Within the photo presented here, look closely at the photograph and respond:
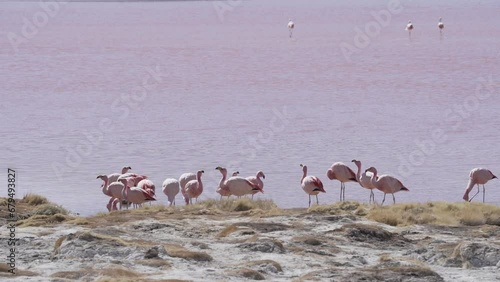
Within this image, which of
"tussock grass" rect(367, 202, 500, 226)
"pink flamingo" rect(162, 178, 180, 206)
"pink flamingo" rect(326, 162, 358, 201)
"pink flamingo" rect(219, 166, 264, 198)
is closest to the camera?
"tussock grass" rect(367, 202, 500, 226)

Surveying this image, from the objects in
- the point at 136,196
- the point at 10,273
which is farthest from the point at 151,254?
the point at 136,196

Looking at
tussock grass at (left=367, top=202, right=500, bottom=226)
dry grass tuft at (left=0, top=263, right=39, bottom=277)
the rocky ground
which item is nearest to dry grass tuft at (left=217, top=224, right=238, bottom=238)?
the rocky ground

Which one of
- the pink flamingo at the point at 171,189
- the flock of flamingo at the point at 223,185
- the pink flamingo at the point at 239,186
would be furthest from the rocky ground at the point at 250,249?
the pink flamingo at the point at 171,189

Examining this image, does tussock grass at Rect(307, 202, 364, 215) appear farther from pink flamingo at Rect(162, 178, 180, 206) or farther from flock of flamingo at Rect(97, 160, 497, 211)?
pink flamingo at Rect(162, 178, 180, 206)

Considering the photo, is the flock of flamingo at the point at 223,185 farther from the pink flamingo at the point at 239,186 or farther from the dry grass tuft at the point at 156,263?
the dry grass tuft at the point at 156,263

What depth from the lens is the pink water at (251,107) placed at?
22.6m

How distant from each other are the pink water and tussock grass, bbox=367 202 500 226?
3.11 metres

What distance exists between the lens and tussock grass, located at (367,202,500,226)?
15836 mm

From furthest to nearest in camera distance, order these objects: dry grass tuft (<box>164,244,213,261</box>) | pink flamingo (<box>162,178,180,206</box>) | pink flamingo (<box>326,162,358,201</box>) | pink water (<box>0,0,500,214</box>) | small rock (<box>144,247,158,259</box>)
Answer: pink water (<box>0,0,500,214</box>), pink flamingo (<box>326,162,358,201</box>), pink flamingo (<box>162,178,180,206</box>), dry grass tuft (<box>164,244,213,261</box>), small rock (<box>144,247,158,259</box>)

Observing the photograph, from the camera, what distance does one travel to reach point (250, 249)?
13.5 m

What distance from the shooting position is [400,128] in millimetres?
28031

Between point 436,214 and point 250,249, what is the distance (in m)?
3.87

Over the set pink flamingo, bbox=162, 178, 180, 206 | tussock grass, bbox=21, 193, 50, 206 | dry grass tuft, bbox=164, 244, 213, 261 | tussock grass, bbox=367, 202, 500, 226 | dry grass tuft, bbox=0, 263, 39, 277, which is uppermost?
pink flamingo, bbox=162, 178, 180, 206

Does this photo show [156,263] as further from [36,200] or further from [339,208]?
[36,200]
